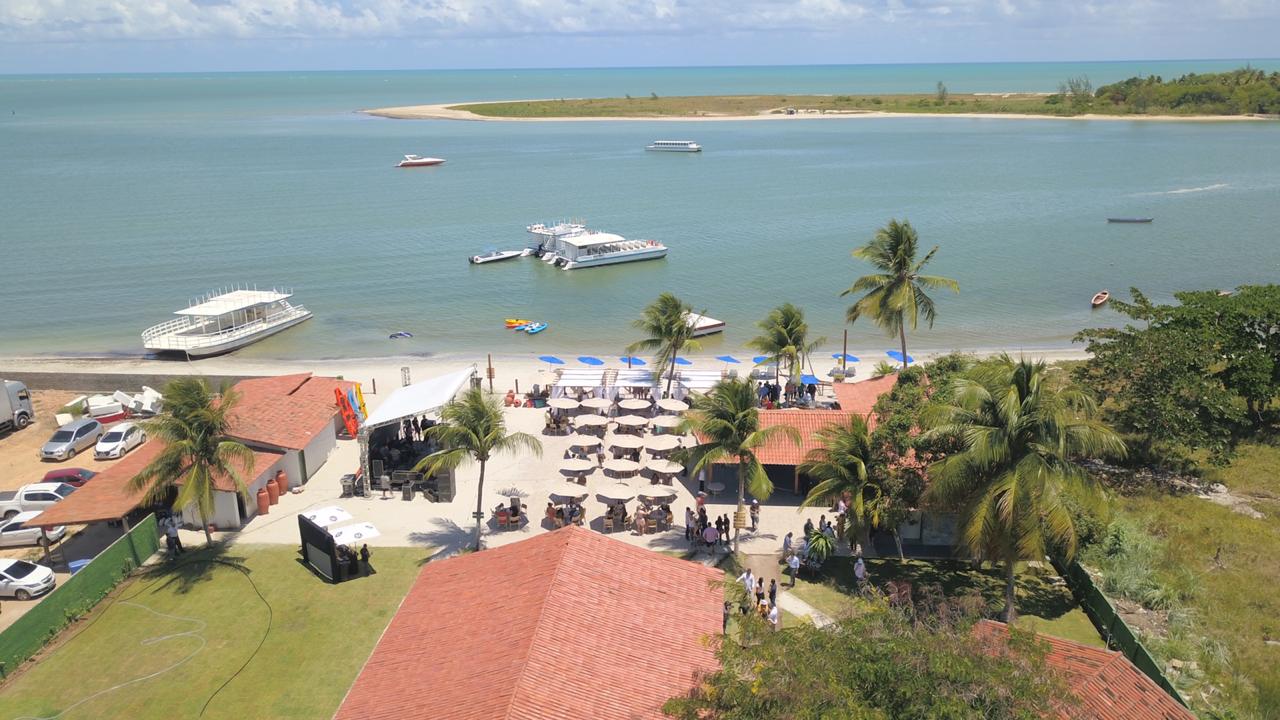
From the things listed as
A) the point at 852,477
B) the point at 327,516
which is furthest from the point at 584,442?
the point at 852,477

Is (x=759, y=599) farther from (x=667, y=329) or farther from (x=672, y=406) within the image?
(x=667, y=329)

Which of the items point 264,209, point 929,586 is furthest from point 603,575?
point 264,209

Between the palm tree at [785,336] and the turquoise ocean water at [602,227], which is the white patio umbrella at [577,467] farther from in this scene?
the turquoise ocean water at [602,227]

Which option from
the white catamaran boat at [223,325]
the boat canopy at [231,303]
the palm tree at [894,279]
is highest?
the palm tree at [894,279]

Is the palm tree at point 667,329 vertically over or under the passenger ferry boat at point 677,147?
under

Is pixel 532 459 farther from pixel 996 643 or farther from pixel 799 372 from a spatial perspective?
pixel 996 643

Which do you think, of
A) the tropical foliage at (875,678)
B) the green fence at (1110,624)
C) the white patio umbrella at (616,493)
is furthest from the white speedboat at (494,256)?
the tropical foliage at (875,678)
